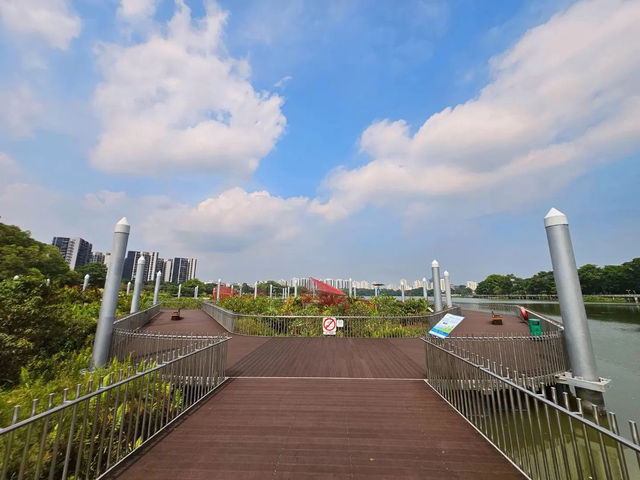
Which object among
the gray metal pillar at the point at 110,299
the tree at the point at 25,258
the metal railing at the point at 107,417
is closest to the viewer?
the metal railing at the point at 107,417

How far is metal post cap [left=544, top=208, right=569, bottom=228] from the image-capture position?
26.9 feet

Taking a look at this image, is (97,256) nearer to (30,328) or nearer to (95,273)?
(95,273)

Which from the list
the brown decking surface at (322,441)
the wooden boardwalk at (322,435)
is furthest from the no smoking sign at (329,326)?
the brown decking surface at (322,441)

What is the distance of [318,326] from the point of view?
14148 millimetres

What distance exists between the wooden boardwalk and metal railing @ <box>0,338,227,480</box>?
338mm

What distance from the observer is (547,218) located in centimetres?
849

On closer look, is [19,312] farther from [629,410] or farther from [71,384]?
[629,410]

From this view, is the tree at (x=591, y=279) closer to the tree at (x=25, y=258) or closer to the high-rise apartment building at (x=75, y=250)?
the tree at (x=25, y=258)

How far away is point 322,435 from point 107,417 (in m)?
2.93

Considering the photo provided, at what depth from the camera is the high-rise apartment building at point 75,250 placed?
132 m

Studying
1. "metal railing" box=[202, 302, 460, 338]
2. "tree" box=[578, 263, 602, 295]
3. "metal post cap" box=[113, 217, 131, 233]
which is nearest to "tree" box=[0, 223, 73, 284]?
"metal railing" box=[202, 302, 460, 338]

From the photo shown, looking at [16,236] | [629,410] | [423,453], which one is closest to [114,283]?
[423,453]

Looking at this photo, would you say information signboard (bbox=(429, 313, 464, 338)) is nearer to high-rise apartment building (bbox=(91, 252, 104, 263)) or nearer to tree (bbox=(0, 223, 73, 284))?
tree (bbox=(0, 223, 73, 284))

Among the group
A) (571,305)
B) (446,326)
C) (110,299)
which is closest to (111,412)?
(110,299)
